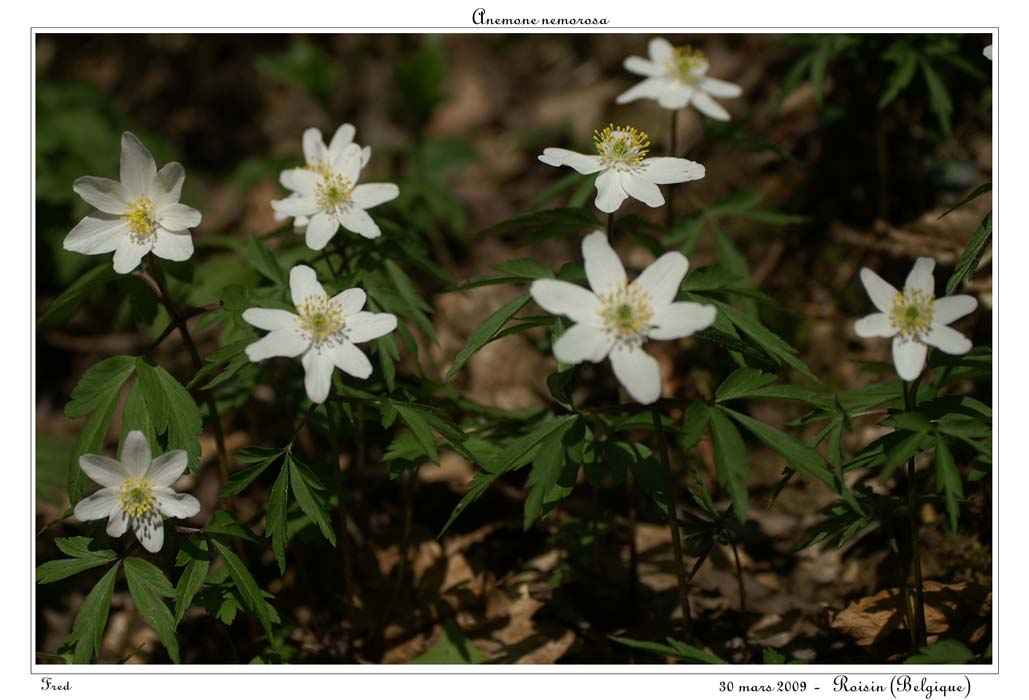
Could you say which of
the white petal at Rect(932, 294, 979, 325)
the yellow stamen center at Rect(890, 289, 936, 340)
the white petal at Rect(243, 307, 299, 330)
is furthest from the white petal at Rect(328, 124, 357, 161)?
the white petal at Rect(932, 294, 979, 325)

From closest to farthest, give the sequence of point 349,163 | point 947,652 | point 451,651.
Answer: point 947,652, point 349,163, point 451,651

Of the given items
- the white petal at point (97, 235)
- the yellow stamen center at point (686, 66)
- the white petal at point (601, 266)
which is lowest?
the white petal at point (601, 266)

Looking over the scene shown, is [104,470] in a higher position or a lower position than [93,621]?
higher

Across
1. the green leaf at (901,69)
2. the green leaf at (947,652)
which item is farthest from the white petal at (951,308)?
the green leaf at (901,69)

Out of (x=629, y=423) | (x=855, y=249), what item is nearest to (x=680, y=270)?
(x=629, y=423)

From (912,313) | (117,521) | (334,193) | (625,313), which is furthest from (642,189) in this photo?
(117,521)

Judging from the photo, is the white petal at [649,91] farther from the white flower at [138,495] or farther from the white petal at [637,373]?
the white flower at [138,495]

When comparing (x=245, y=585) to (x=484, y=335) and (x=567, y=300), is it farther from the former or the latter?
(x=567, y=300)
